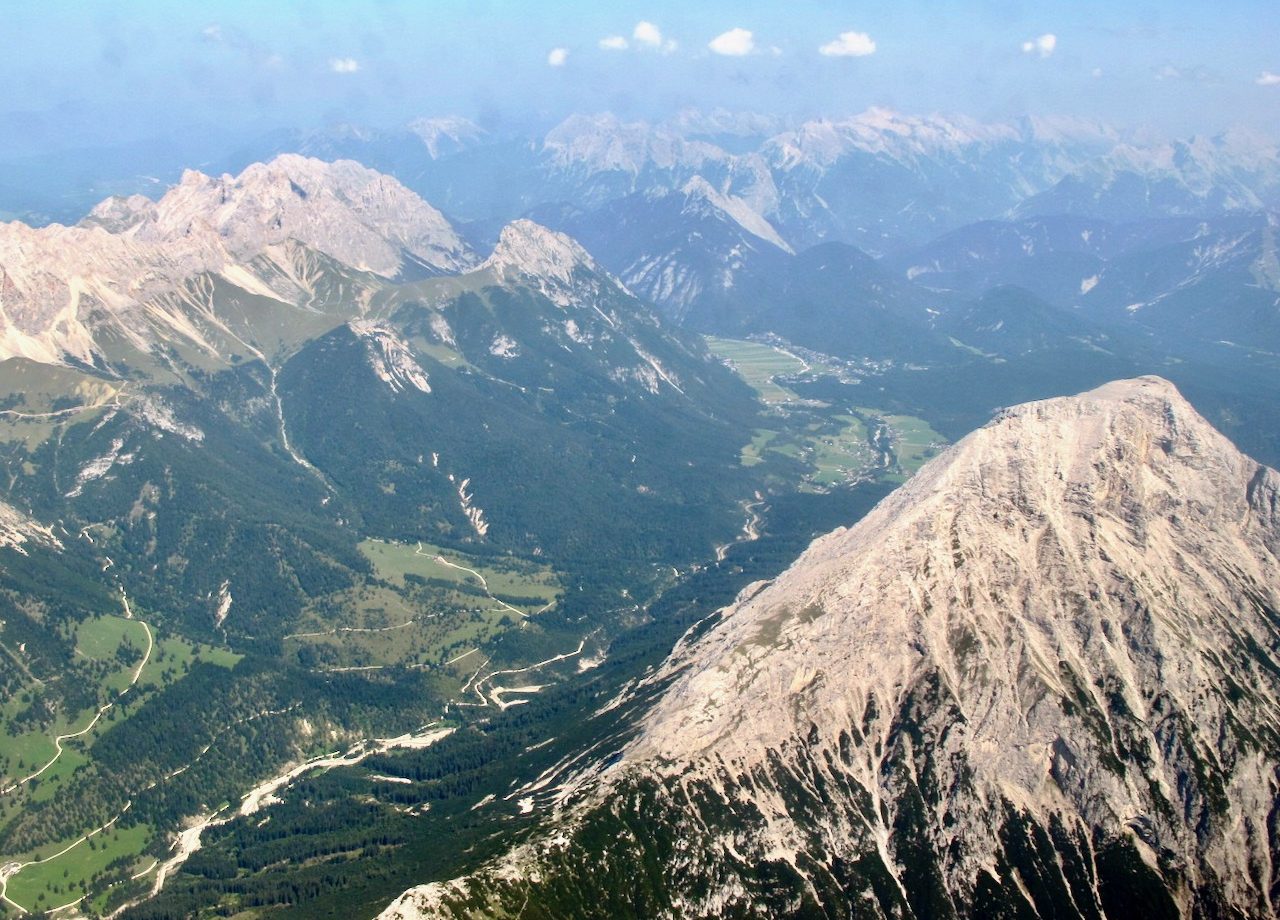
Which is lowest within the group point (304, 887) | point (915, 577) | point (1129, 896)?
point (1129, 896)

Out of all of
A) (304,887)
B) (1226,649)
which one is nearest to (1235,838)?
(1226,649)

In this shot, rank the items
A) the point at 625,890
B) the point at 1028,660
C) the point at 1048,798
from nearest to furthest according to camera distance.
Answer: the point at 625,890, the point at 1048,798, the point at 1028,660

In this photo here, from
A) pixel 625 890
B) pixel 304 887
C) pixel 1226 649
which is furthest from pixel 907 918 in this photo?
pixel 304 887

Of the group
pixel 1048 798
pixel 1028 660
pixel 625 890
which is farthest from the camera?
pixel 1028 660

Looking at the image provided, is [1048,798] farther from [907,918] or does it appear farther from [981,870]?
[907,918]

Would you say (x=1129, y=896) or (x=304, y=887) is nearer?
(x=1129, y=896)

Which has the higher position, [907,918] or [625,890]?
[625,890]

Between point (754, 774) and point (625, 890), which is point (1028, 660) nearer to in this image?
point (754, 774)
